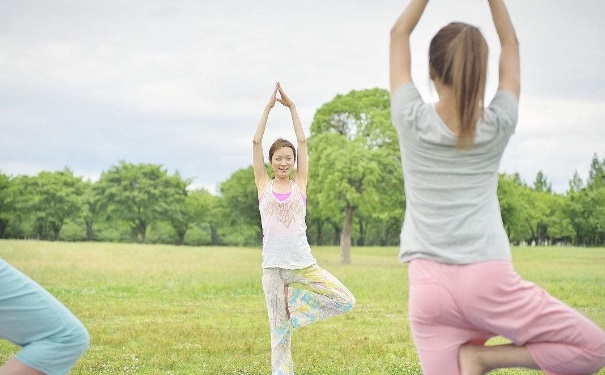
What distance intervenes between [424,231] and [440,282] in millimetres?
254

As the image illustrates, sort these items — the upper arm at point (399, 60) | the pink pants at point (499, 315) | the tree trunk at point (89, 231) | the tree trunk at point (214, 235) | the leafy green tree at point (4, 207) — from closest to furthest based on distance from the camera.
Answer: the pink pants at point (499, 315) → the upper arm at point (399, 60) → the leafy green tree at point (4, 207) → the tree trunk at point (89, 231) → the tree trunk at point (214, 235)

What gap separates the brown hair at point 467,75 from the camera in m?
3.44

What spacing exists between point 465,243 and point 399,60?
981 mm

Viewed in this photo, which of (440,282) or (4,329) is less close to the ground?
(440,282)

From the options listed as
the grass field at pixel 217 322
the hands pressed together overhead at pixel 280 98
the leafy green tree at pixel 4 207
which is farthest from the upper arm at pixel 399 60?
the leafy green tree at pixel 4 207

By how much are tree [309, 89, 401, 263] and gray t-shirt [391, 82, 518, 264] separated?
32.9 metres

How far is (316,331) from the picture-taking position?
43.4 feet

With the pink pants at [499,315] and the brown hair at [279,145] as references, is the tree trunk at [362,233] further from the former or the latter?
the pink pants at [499,315]

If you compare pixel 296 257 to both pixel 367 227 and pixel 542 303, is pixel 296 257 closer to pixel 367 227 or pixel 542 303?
pixel 542 303

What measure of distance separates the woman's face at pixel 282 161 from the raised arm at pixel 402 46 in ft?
14.4

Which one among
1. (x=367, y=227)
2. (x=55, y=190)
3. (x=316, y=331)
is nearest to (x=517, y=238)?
(x=367, y=227)

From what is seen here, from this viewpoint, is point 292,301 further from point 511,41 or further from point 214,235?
point 214,235

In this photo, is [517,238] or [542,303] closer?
[542,303]

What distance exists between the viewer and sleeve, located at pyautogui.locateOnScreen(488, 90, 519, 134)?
3555 millimetres
